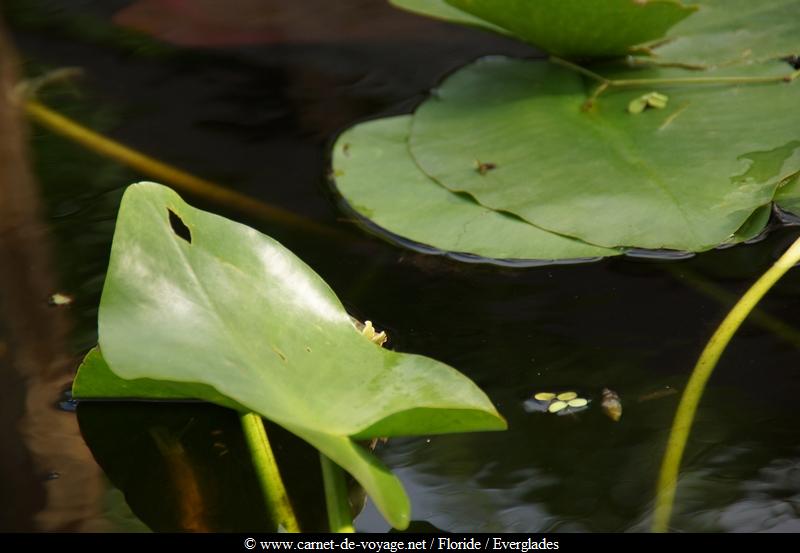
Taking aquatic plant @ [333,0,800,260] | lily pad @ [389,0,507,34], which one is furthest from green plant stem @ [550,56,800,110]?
lily pad @ [389,0,507,34]

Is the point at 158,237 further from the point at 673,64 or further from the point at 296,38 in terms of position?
the point at 296,38

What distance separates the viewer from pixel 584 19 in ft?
4.08

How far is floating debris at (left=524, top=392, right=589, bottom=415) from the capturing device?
2.94ft

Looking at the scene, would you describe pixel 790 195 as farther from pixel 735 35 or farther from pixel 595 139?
pixel 735 35

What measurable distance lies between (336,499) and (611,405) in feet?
0.96

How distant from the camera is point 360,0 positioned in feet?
6.08

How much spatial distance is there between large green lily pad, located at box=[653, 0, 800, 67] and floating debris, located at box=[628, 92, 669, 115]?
0.11 meters

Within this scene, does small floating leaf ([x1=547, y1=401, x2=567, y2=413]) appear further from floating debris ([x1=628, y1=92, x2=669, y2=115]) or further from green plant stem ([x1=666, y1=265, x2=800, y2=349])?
floating debris ([x1=628, y1=92, x2=669, y2=115])

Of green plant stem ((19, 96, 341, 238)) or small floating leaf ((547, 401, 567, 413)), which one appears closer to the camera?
small floating leaf ((547, 401, 567, 413))

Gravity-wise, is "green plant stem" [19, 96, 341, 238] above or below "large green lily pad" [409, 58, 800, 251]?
below

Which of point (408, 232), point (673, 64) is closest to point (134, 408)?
point (408, 232)

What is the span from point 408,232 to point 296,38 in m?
0.72

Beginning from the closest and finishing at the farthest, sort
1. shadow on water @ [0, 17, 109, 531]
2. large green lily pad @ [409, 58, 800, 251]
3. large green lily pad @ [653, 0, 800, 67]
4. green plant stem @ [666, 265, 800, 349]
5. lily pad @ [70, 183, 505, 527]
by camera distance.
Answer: lily pad @ [70, 183, 505, 527] → shadow on water @ [0, 17, 109, 531] → green plant stem @ [666, 265, 800, 349] → large green lily pad @ [409, 58, 800, 251] → large green lily pad @ [653, 0, 800, 67]

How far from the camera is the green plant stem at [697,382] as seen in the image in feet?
2.59
